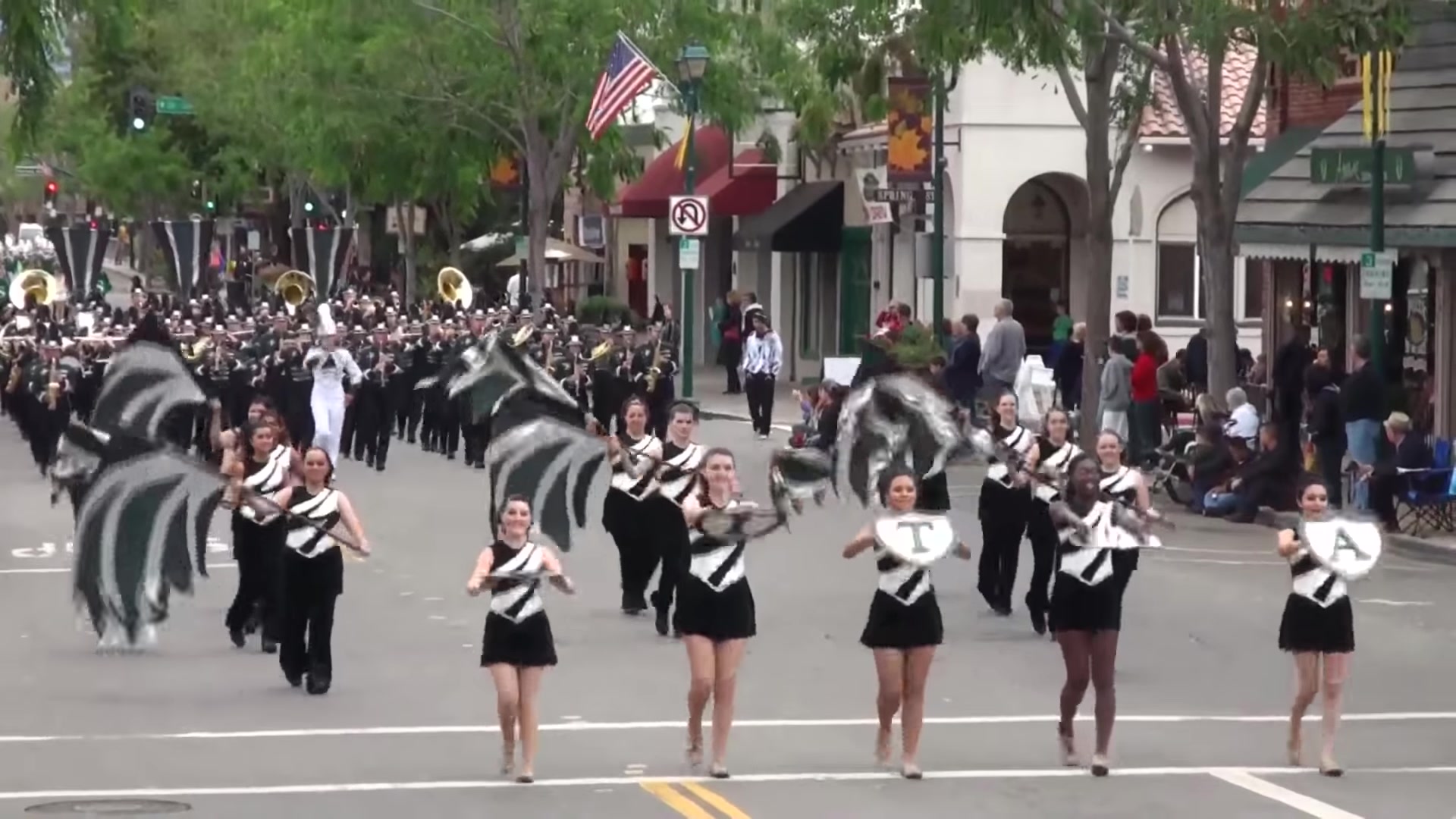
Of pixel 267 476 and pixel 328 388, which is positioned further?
pixel 328 388

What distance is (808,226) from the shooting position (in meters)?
51.4

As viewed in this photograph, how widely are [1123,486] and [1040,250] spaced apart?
31676 mm

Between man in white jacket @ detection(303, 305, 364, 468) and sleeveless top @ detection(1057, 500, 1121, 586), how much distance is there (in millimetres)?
16735

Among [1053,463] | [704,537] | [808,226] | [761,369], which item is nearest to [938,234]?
[761,369]

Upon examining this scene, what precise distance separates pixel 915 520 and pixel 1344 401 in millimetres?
13863

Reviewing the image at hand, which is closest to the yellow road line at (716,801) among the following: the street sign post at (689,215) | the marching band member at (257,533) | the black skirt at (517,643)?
the black skirt at (517,643)

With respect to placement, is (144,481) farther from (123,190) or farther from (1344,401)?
(123,190)

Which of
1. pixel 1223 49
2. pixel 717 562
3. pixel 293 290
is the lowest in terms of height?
pixel 717 562

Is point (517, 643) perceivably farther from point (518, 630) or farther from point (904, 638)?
point (904, 638)

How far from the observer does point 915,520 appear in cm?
1343

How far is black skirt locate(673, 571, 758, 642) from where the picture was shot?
527 inches

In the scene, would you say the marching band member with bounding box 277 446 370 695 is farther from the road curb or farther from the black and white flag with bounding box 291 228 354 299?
the black and white flag with bounding box 291 228 354 299

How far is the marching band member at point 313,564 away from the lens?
1588cm

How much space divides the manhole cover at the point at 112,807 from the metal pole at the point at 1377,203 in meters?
16.6
